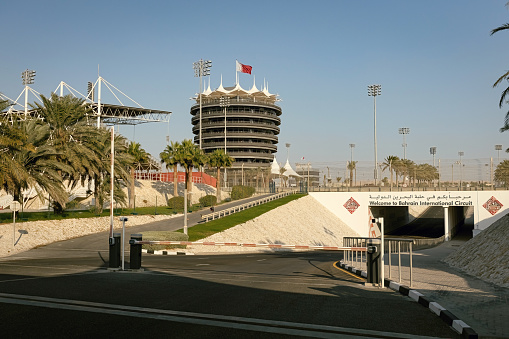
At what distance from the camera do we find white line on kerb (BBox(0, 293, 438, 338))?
7959mm

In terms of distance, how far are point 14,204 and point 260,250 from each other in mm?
21019

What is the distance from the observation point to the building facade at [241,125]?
149375 millimetres

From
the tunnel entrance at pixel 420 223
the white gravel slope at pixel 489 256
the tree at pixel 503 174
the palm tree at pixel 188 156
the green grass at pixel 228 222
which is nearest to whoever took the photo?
the white gravel slope at pixel 489 256

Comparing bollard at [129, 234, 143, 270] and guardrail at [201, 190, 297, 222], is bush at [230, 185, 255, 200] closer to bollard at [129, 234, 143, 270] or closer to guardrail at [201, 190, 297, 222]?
guardrail at [201, 190, 297, 222]

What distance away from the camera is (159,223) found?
50.3 m

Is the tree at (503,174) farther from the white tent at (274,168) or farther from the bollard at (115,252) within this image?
the white tent at (274,168)

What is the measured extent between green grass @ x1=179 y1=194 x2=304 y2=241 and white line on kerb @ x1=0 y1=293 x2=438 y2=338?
3043cm

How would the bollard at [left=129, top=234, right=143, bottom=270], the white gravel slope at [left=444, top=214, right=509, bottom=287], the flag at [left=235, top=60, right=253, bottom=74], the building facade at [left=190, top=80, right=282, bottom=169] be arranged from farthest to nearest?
the building facade at [left=190, top=80, right=282, bottom=169] < the flag at [left=235, top=60, right=253, bottom=74] < the bollard at [left=129, top=234, right=143, bottom=270] < the white gravel slope at [left=444, top=214, right=509, bottom=287]

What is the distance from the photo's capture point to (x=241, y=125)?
14950 cm

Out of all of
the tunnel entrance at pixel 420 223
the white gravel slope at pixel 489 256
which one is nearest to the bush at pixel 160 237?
the white gravel slope at pixel 489 256

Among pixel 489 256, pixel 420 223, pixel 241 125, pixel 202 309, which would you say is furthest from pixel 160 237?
pixel 241 125

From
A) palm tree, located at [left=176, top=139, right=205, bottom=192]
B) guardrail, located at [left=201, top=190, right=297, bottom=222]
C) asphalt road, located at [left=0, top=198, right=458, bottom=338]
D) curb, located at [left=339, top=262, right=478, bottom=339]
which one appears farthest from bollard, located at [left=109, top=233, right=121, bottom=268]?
palm tree, located at [left=176, top=139, right=205, bottom=192]

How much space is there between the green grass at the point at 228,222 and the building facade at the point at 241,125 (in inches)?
3108

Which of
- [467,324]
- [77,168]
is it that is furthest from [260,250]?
[467,324]
